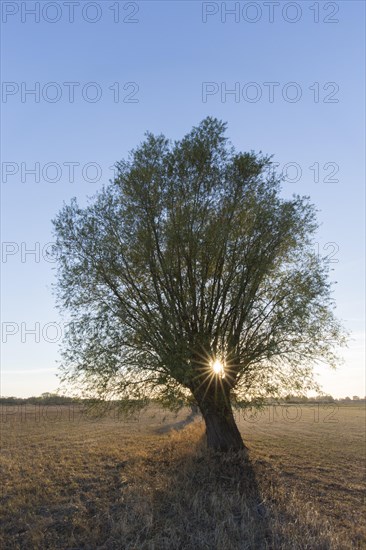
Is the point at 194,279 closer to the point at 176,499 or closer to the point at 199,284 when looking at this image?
the point at 199,284

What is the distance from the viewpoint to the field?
12836 mm

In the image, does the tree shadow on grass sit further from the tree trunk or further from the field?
the tree trunk

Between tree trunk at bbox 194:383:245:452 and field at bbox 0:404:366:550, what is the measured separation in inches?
35.2

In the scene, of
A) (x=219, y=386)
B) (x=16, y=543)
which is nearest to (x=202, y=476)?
(x=219, y=386)

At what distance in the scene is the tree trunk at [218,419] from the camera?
76.1ft

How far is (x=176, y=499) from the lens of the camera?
51.6 ft

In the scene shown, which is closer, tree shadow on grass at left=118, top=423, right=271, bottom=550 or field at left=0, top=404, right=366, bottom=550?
tree shadow on grass at left=118, top=423, right=271, bottom=550

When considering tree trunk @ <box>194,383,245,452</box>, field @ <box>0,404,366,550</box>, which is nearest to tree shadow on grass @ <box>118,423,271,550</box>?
field @ <box>0,404,366,550</box>

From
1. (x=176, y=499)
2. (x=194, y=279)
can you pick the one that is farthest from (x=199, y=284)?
(x=176, y=499)

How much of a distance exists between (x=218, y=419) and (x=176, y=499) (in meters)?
8.16

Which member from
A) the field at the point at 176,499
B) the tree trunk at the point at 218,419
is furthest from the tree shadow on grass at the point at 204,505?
the tree trunk at the point at 218,419

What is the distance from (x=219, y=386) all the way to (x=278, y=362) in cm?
324

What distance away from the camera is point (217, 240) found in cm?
2259

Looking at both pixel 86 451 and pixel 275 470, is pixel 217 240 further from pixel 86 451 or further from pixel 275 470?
pixel 86 451
